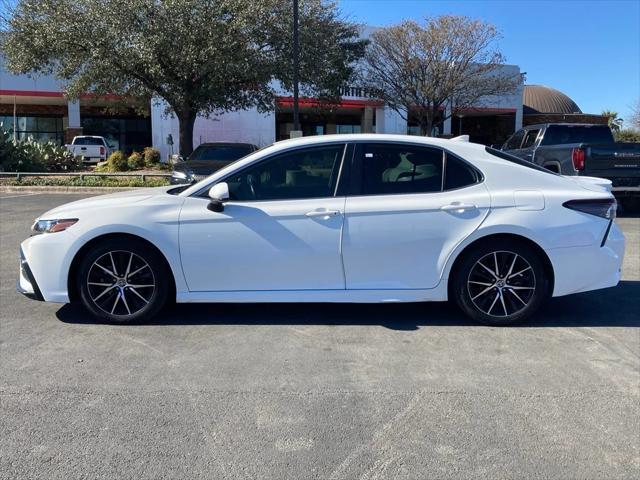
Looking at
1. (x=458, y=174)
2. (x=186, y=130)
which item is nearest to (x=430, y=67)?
(x=186, y=130)

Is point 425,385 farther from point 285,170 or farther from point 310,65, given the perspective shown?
point 310,65

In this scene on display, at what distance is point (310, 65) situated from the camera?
20.0 meters

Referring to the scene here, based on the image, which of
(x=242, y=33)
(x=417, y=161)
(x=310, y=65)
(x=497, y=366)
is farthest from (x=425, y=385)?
(x=310, y=65)

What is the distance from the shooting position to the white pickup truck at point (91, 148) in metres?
31.8

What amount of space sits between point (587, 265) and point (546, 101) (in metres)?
46.9

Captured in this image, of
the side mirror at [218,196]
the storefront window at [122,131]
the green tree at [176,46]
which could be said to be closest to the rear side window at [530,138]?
the green tree at [176,46]

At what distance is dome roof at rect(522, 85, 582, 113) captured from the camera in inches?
1837

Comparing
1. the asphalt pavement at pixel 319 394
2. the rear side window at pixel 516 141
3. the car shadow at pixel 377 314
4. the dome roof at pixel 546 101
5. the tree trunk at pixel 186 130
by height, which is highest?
the dome roof at pixel 546 101

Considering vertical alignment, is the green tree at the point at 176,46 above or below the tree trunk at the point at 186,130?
above

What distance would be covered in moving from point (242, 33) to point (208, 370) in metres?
15.7

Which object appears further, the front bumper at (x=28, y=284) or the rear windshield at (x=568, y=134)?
the rear windshield at (x=568, y=134)

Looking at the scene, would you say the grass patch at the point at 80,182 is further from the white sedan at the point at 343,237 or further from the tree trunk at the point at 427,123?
the white sedan at the point at 343,237

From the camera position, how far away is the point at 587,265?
500 cm

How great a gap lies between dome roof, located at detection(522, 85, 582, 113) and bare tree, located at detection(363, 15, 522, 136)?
18.9 m
